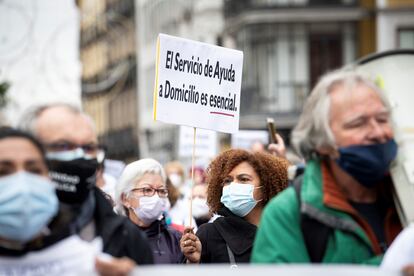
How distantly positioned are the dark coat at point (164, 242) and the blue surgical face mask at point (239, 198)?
16.6 inches

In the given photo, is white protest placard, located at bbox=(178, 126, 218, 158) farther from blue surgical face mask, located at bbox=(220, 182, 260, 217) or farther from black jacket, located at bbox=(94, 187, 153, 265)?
black jacket, located at bbox=(94, 187, 153, 265)

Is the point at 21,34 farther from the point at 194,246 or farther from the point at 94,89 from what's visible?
the point at 94,89

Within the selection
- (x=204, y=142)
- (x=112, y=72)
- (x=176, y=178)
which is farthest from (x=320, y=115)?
(x=112, y=72)

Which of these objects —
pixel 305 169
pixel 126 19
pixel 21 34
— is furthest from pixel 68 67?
pixel 126 19

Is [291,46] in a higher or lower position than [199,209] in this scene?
lower

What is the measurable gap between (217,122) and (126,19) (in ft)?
202

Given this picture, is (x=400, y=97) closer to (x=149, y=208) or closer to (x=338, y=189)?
(x=338, y=189)

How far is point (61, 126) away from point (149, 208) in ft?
10.2

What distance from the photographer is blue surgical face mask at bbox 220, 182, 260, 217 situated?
7.80 metres

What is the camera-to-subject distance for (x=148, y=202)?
26.3 ft

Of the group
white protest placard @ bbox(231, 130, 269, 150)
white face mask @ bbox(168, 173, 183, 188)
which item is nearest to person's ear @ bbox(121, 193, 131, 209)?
white face mask @ bbox(168, 173, 183, 188)

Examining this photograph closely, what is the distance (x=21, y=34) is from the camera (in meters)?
27.0

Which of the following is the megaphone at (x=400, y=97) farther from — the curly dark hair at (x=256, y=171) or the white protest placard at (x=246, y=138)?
the white protest placard at (x=246, y=138)

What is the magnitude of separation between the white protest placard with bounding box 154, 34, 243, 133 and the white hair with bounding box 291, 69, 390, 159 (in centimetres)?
263
